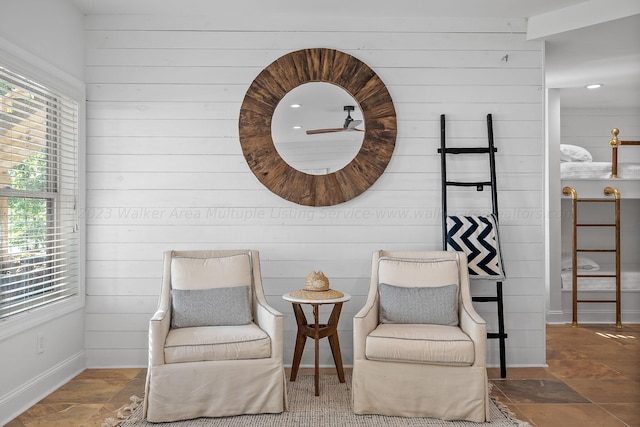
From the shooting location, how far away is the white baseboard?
299cm

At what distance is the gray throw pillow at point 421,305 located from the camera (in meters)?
3.30

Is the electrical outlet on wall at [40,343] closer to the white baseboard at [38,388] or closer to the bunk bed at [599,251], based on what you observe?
the white baseboard at [38,388]

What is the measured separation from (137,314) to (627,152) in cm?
587

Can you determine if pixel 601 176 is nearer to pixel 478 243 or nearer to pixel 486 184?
pixel 486 184

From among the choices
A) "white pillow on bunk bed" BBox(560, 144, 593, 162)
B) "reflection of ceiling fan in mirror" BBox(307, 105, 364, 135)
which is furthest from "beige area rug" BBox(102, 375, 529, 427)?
"white pillow on bunk bed" BBox(560, 144, 593, 162)

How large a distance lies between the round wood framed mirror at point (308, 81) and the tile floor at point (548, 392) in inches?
53.9

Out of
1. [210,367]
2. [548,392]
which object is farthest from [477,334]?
[210,367]

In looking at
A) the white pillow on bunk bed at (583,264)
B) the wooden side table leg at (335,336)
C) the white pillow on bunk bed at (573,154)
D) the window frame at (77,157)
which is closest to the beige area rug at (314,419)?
the wooden side table leg at (335,336)

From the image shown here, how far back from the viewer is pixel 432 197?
13.1 feet

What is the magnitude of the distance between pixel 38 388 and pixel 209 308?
1.16 m

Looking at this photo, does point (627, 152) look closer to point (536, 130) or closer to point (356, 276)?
point (536, 130)

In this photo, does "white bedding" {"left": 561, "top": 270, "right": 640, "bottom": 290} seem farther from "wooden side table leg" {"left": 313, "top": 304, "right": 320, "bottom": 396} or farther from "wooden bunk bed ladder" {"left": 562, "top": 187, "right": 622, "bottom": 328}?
"wooden side table leg" {"left": 313, "top": 304, "right": 320, "bottom": 396}

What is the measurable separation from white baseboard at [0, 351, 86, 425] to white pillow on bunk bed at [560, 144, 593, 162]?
203 inches

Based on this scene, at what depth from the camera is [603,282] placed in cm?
557
